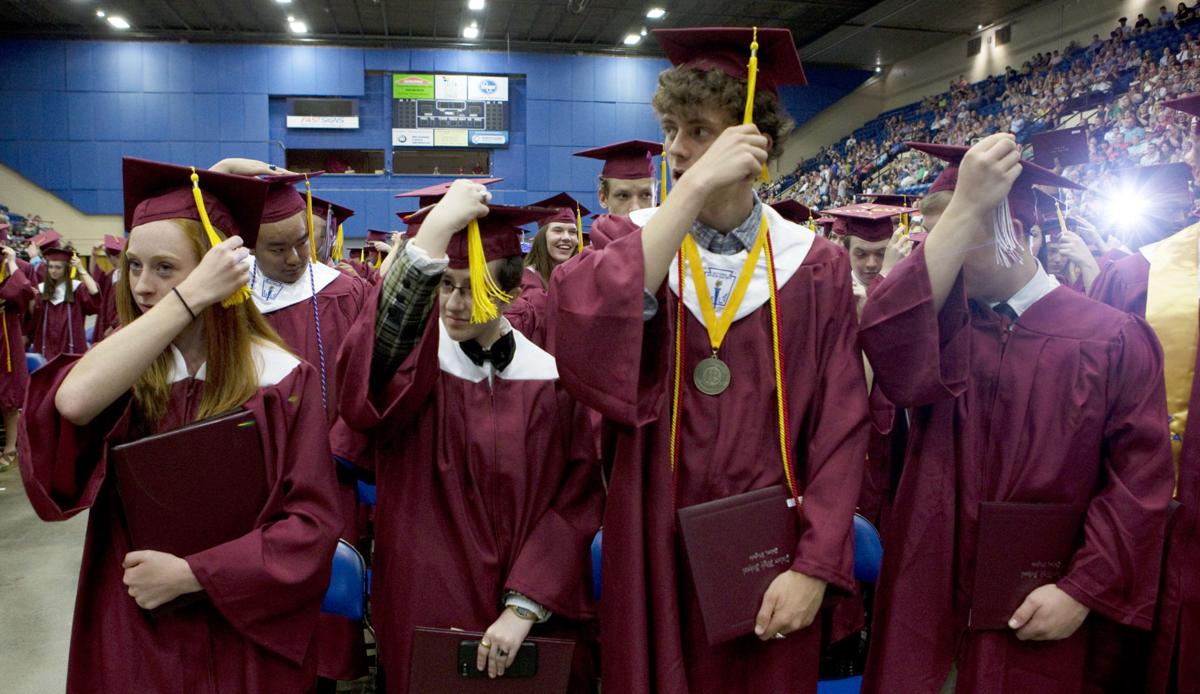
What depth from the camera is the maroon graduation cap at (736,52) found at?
1.64 metres

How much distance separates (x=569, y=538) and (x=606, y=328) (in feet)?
2.27

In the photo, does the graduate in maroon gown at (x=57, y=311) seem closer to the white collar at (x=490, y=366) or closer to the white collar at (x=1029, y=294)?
the white collar at (x=490, y=366)

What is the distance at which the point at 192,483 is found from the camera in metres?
1.58

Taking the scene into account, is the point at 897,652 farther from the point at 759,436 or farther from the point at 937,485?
the point at 759,436

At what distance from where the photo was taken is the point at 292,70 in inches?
728

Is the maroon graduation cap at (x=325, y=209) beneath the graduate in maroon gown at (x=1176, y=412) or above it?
above

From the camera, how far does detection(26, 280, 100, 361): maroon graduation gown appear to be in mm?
8953

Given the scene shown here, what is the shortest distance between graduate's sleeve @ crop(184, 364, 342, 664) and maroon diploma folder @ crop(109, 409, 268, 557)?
0.04 metres

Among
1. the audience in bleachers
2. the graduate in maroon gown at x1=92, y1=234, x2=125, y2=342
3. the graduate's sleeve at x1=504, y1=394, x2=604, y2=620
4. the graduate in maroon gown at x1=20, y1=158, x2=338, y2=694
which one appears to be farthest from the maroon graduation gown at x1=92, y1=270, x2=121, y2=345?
the audience in bleachers

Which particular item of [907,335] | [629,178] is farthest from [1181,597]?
[629,178]

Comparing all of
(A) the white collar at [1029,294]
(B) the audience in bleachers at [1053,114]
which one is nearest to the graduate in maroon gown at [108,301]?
(A) the white collar at [1029,294]

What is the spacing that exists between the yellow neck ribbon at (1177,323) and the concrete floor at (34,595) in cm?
441

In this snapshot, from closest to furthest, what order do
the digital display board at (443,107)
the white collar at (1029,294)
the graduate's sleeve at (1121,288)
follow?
→ the white collar at (1029,294) → the graduate's sleeve at (1121,288) → the digital display board at (443,107)

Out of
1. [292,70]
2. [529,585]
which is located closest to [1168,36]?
[529,585]
